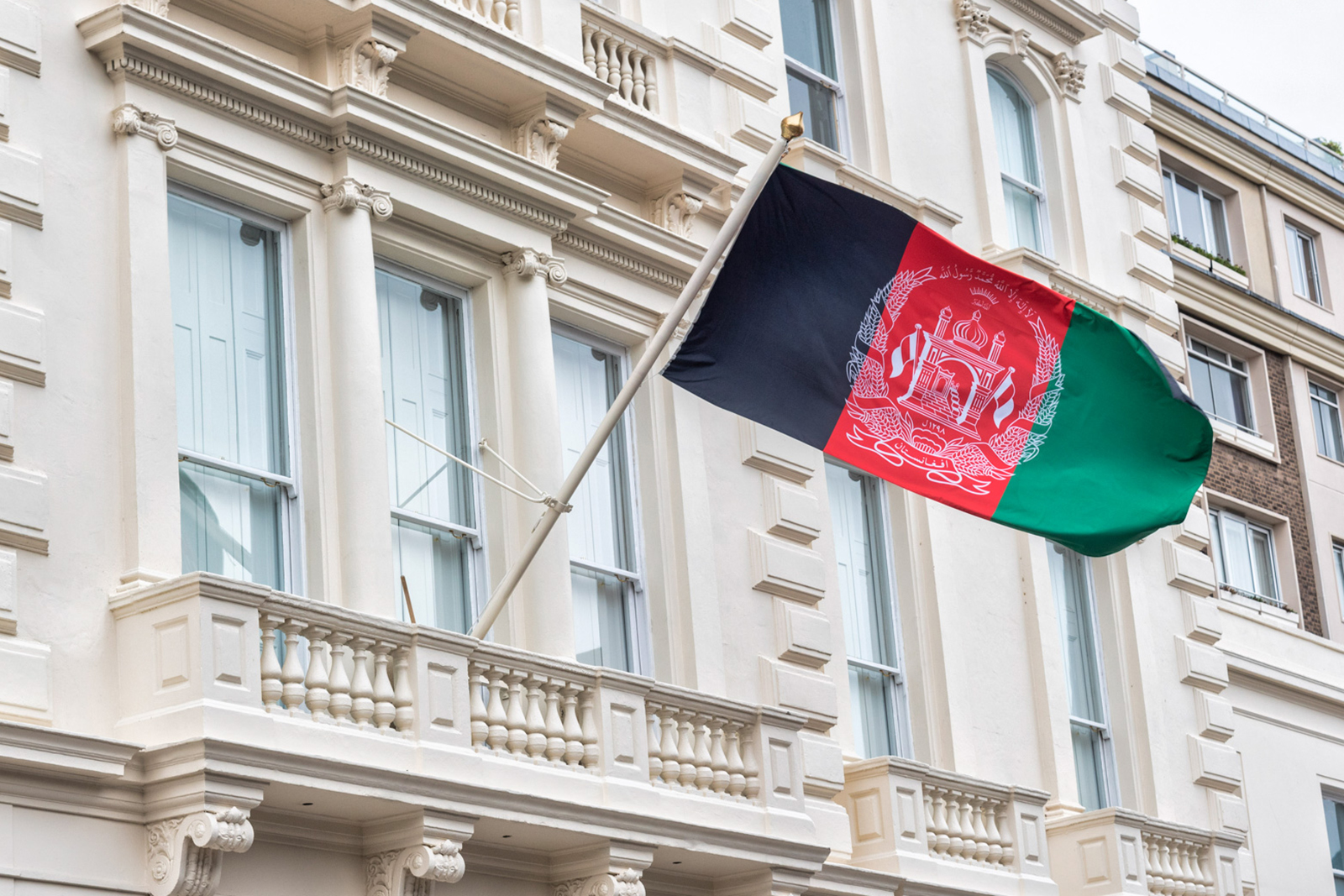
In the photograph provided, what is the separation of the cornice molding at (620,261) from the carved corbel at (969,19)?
5.76 metres

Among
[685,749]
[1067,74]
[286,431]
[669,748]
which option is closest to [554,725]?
[669,748]

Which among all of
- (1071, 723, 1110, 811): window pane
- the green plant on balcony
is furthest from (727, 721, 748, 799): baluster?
the green plant on balcony

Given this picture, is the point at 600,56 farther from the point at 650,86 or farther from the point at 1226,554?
the point at 1226,554

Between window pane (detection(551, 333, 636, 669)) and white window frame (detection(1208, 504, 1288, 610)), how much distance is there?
12.2 m

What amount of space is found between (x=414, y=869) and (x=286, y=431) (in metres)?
3.01

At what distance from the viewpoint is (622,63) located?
16844 mm

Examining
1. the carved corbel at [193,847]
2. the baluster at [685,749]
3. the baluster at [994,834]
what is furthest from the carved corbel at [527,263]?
the baluster at [994,834]

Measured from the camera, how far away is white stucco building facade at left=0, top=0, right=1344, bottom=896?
11.6 m

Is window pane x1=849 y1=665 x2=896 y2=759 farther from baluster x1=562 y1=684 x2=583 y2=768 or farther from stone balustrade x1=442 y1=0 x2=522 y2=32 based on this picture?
stone balustrade x1=442 y1=0 x2=522 y2=32

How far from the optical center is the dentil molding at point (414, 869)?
12.1 meters

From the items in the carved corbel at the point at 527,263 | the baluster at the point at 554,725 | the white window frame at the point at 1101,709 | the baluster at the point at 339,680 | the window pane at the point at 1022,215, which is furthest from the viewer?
the window pane at the point at 1022,215

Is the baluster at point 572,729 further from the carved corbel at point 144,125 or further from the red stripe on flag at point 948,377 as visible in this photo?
the carved corbel at point 144,125

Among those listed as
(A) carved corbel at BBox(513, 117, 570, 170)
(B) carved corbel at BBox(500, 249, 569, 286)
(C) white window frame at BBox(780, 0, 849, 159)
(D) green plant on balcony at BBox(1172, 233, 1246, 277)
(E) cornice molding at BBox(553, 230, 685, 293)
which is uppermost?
(D) green plant on balcony at BBox(1172, 233, 1246, 277)

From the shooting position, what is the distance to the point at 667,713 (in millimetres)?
14312
